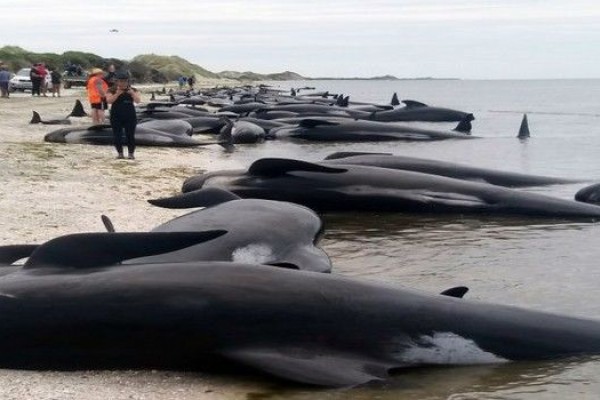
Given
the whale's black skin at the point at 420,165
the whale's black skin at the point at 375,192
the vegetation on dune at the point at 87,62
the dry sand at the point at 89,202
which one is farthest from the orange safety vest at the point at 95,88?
the vegetation on dune at the point at 87,62

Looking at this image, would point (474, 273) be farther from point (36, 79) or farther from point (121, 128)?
point (36, 79)

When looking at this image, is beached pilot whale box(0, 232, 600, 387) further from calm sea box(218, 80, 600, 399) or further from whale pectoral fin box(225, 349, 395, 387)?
calm sea box(218, 80, 600, 399)

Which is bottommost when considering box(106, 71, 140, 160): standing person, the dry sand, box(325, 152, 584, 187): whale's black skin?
the dry sand

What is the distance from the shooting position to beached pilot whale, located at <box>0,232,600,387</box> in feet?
16.6

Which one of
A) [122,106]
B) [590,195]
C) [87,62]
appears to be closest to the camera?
[590,195]

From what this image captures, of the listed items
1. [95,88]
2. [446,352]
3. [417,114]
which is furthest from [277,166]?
[417,114]

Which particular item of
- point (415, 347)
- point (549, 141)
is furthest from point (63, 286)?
point (549, 141)

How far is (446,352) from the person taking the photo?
17.6 feet

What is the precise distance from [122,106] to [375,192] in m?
6.90

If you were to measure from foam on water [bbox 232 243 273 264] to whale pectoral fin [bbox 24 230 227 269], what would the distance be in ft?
4.19

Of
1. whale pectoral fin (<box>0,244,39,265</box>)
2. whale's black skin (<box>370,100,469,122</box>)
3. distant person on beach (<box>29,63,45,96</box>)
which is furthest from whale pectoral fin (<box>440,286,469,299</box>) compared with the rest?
distant person on beach (<box>29,63,45,96</box>)

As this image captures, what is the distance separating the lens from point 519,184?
45.9 ft

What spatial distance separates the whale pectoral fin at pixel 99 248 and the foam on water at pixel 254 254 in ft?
4.19

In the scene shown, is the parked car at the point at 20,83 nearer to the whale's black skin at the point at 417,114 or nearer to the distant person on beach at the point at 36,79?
the distant person on beach at the point at 36,79
